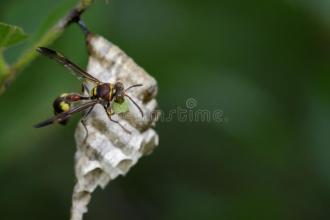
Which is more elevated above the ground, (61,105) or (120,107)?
(120,107)

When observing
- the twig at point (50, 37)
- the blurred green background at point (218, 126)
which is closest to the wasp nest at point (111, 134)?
the twig at point (50, 37)

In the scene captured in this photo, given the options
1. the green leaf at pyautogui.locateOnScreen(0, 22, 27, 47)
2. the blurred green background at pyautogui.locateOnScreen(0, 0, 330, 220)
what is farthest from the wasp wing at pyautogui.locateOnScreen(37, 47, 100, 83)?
the blurred green background at pyautogui.locateOnScreen(0, 0, 330, 220)

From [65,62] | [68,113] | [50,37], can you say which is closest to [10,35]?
[50,37]

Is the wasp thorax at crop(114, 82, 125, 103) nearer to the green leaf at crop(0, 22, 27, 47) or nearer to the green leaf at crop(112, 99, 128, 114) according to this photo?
the green leaf at crop(112, 99, 128, 114)

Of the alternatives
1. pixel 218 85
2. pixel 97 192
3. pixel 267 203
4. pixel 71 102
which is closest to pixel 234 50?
pixel 218 85

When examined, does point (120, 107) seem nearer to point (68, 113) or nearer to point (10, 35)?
point (68, 113)

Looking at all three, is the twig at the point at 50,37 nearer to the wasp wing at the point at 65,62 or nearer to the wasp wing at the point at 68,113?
the wasp wing at the point at 65,62
